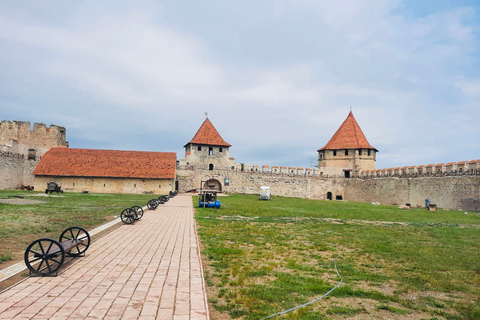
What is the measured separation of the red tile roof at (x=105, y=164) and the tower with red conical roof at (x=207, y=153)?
8.50ft

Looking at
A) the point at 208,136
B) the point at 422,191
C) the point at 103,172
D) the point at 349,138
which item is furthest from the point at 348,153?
the point at 103,172

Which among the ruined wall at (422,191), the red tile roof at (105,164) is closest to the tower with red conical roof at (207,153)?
the red tile roof at (105,164)

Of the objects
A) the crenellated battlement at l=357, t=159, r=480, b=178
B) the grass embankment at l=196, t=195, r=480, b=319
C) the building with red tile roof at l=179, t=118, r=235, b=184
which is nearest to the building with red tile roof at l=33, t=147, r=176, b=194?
the building with red tile roof at l=179, t=118, r=235, b=184

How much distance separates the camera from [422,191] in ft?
98.9

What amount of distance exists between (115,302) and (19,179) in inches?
1473

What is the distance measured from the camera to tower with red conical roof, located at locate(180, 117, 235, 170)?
1580 inches

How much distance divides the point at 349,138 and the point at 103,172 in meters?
30.7

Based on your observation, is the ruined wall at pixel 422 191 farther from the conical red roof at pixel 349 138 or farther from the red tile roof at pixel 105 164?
the red tile roof at pixel 105 164

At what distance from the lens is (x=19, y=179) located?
34.6m

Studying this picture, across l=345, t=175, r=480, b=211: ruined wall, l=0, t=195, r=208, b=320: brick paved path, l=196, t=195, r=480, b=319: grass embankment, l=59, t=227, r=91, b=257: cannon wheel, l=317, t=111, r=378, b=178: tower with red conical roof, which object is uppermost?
l=317, t=111, r=378, b=178: tower with red conical roof

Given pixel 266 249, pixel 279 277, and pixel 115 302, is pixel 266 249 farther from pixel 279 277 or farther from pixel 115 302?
pixel 115 302

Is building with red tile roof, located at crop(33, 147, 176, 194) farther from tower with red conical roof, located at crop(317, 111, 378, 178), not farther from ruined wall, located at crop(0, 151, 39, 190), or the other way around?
tower with red conical roof, located at crop(317, 111, 378, 178)

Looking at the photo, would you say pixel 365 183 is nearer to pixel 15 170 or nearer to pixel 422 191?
pixel 422 191

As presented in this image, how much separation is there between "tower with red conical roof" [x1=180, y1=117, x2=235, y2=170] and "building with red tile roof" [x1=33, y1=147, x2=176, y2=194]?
3.09m
